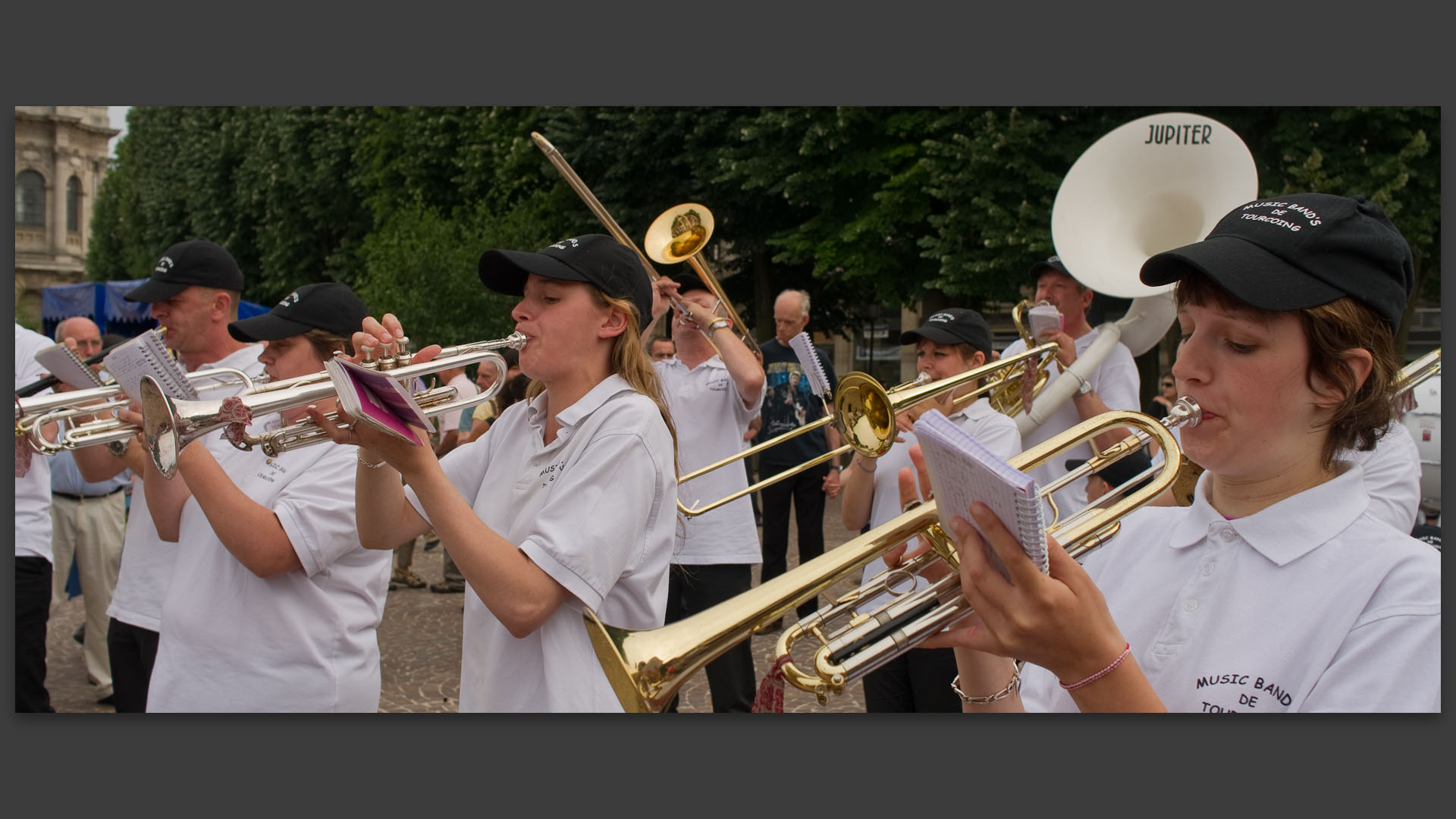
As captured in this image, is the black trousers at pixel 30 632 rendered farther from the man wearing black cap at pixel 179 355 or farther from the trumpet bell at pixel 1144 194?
the trumpet bell at pixel 1144 194

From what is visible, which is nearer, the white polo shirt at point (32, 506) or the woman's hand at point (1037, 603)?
the woman's hand at point (1037, 603)

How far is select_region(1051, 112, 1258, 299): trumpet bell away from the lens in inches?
182

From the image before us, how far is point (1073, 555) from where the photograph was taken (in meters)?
1.88

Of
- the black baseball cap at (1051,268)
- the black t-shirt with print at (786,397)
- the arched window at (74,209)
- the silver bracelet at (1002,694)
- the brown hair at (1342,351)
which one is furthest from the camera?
the arched window at (74,209)

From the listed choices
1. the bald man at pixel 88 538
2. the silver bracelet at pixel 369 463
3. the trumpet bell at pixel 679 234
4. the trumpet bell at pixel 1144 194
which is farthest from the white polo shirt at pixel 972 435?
the bald man at pixel 88 538

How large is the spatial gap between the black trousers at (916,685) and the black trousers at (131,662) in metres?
2.46

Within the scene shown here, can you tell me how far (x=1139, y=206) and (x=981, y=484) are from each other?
3997 mm

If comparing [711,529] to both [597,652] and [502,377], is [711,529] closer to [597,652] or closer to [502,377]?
[502,377]

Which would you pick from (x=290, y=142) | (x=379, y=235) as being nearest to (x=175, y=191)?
(x=290, y=142)

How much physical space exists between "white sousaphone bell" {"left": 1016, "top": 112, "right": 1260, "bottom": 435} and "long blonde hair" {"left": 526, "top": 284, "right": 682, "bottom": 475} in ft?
8.00

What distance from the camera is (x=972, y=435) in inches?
156

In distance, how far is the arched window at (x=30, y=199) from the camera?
6.37m

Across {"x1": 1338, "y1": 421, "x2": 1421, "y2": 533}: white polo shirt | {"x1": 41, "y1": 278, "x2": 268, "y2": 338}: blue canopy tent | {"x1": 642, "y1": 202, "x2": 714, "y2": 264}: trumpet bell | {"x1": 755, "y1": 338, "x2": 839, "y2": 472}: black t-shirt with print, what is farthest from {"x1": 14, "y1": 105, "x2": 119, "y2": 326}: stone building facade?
{"x1": 1338, "y1": 421, "x2": 1421, "y2": 533}: white polo shirt

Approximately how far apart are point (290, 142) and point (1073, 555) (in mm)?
22662
